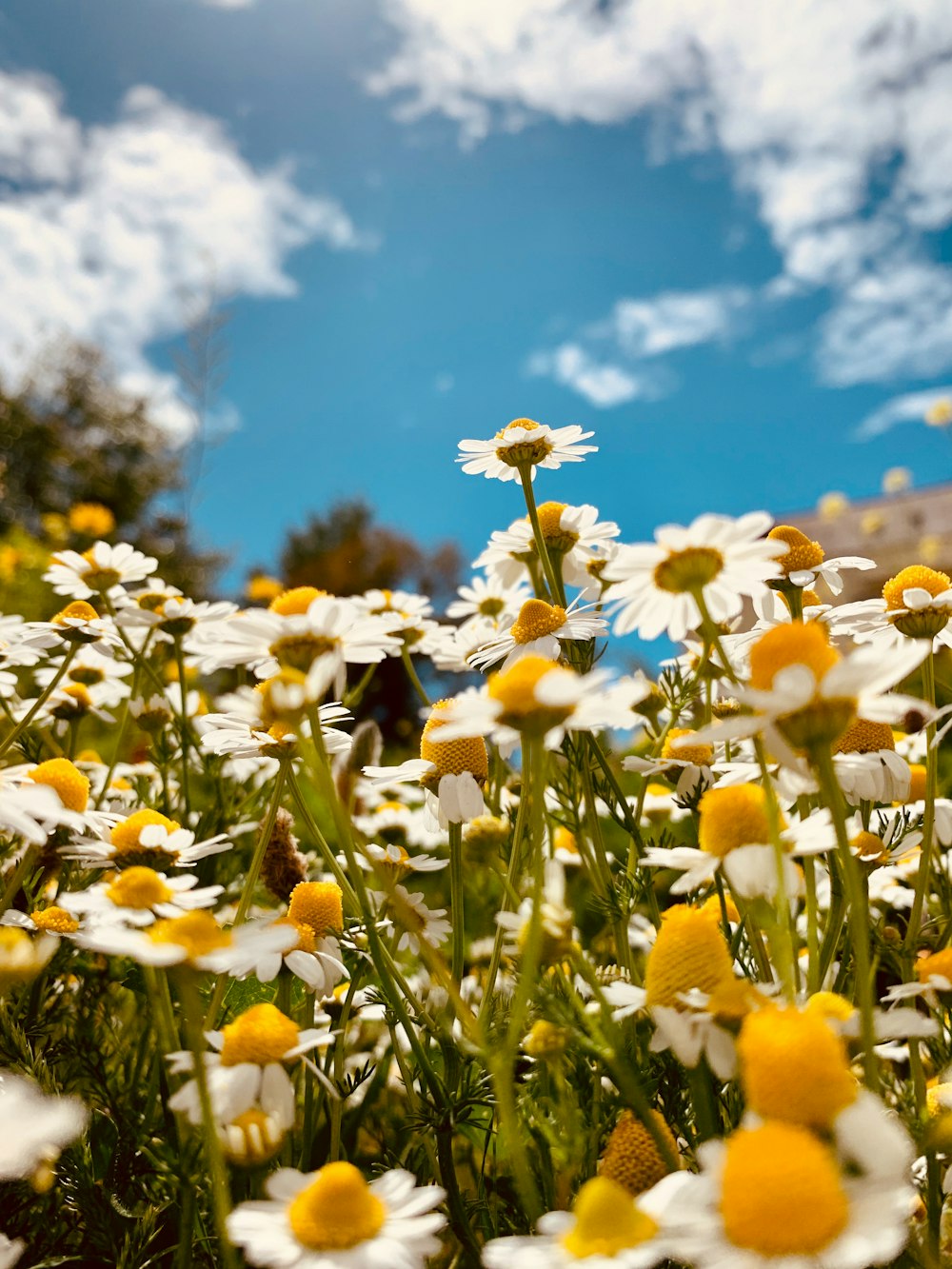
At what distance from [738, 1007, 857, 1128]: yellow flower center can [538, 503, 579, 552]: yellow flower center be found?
3.70 ft

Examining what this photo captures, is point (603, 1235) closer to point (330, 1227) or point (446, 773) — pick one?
point (330, 1227)

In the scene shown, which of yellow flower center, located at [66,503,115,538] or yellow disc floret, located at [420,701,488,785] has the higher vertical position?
yellow flower center, located at [66,503,115,538]

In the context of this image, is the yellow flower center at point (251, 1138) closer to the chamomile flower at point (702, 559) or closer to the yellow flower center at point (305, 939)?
the yellow flower center at point (305, 939)

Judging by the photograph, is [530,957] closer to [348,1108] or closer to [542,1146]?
[542,1146]

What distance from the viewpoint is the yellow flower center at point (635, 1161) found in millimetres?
816

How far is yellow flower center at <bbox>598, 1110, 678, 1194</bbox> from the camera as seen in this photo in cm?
82

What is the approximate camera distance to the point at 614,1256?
2.03 feet

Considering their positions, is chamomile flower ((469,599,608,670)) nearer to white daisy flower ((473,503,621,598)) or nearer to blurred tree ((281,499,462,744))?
white daisy flower ((473,503,621,598))

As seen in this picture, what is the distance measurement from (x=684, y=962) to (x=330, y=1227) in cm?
35

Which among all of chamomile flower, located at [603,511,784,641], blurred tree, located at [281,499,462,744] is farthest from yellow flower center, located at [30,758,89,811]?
blurred tree, located at [281,499,462,744]

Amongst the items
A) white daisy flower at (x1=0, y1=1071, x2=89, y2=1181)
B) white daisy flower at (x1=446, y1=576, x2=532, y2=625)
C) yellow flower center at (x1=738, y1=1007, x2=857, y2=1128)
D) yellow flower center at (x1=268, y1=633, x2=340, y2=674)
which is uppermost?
white daisy flower at (x1=446, y1=576, x2=532, y2=625)

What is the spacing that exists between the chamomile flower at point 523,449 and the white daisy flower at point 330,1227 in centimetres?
110

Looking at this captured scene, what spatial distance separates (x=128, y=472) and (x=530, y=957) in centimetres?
2425

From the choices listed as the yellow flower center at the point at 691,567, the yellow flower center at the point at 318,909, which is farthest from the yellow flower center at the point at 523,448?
the yellow flower center at the point at 318,909
